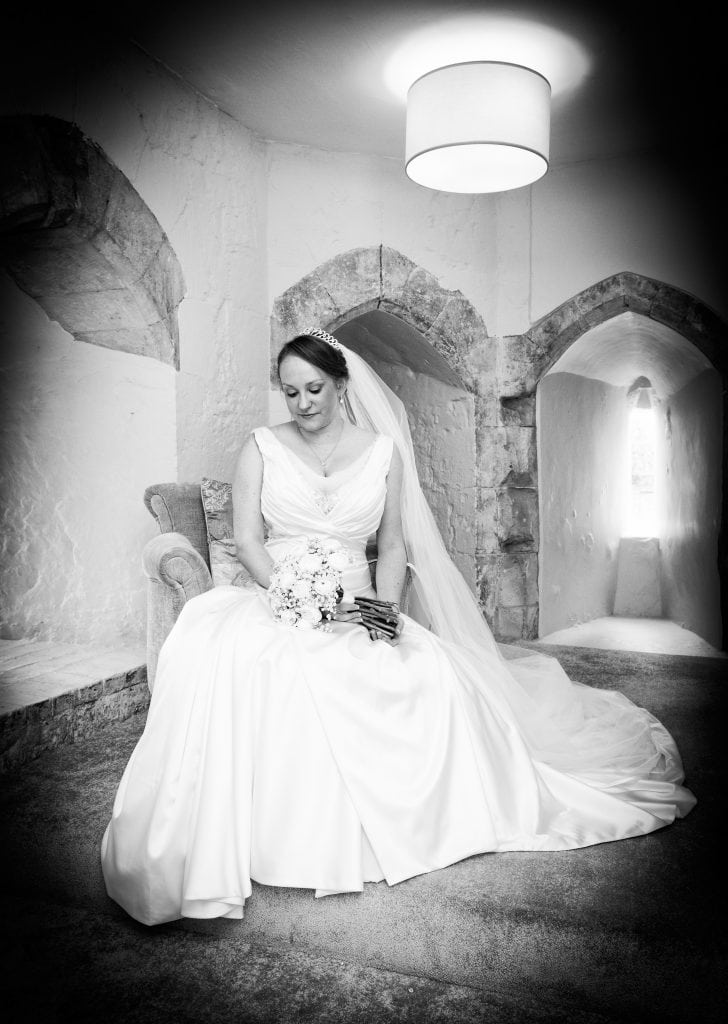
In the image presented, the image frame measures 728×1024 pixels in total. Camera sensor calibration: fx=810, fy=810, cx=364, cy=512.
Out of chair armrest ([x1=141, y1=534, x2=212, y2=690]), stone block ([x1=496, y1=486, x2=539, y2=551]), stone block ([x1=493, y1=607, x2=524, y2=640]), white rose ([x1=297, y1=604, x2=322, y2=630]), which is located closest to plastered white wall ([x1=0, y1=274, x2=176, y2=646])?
chair armrest ([x1=141, y1=534, x2=212, y2=690])

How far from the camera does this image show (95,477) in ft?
15.0

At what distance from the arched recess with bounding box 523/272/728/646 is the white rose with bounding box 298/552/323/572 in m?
3.58

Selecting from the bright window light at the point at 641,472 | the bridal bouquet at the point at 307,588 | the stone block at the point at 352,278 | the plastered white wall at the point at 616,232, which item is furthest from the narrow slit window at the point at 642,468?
the bridal bouquet at the point at 307,588

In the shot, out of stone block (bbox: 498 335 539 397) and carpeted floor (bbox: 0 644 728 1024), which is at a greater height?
stone block (bbox: 498 335 539 397)

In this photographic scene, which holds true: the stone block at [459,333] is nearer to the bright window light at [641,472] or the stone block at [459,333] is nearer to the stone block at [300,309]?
the stone block at [300,309]

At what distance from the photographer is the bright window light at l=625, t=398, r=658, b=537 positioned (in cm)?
841

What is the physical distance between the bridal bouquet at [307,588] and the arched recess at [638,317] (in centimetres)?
355

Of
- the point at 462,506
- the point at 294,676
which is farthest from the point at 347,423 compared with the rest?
the point at 462,506

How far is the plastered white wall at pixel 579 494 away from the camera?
20.4 ft

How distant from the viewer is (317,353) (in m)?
3.34

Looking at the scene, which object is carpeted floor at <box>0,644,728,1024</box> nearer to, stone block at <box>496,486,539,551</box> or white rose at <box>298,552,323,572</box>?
white rose at <box>298,552,323,572</box>

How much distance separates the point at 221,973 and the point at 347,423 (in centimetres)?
227

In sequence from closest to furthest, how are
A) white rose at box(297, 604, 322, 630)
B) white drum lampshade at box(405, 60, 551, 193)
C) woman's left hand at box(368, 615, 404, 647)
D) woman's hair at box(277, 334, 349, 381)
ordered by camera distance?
white rose at box(297, 604, 322, 630) < woman's left hand at box(368, 615, 404, 647) < woman's hair at box(277, 334, 349, 381) < white drum lampshade at box(405, 60, 551, 193)

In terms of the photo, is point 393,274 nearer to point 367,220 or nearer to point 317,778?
point 367,220
